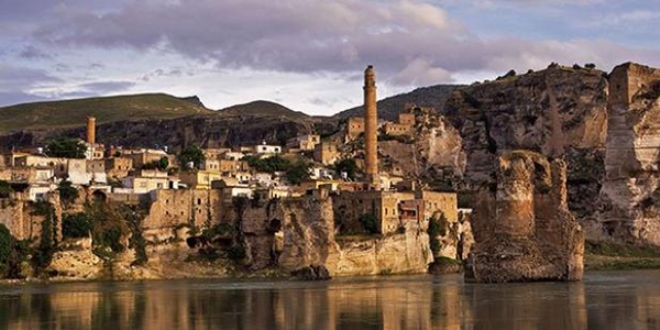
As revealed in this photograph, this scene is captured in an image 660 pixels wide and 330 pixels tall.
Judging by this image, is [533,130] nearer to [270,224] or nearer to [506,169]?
[270,224]

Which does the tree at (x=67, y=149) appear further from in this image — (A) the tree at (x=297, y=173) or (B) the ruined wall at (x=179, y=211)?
(B) the ruined wall at (x=179, y=211)

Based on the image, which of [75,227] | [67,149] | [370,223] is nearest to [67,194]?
[75,227]

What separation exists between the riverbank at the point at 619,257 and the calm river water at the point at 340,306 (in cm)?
2461

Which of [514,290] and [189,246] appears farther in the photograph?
[189,246]

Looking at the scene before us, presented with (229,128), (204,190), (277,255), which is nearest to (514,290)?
(277,255)

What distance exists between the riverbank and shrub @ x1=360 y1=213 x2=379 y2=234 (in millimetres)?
17115

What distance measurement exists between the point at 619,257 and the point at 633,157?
42.1 ft

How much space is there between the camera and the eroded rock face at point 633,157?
10638 cm

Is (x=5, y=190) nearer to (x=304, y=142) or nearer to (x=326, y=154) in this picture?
(x=326, y=154)

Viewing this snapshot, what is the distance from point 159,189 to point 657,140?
155 ft

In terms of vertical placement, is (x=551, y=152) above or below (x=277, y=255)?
above

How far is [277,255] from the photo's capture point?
80.8 metres

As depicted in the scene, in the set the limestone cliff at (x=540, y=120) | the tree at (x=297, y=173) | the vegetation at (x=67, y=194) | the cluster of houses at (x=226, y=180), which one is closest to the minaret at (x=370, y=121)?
the cluster of houses at (x=226, y=180)

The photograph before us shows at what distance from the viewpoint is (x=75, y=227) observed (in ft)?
248
